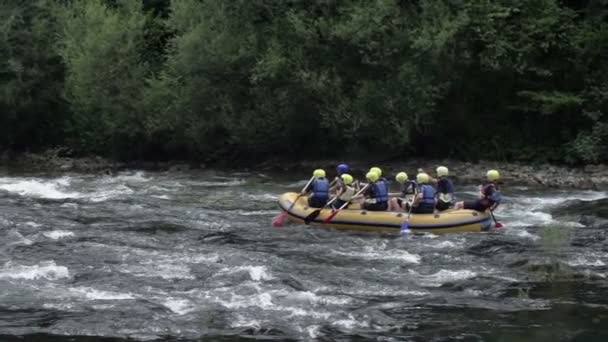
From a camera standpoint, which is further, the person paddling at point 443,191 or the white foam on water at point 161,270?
the person paddling at point 443,191

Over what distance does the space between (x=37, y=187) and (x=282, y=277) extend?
1277cm

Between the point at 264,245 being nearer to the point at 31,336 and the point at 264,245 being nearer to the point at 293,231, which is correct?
the point at 293,231

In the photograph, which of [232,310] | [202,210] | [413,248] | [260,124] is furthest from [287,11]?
[232,310]

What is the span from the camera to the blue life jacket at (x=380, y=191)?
18.7 meters

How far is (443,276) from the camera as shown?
14.1 m

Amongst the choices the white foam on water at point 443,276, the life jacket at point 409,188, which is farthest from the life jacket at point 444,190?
the white foam on water at point 443,276

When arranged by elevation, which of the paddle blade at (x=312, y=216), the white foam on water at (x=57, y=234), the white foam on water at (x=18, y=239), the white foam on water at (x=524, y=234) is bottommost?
the white foam on water at (x=524, y=234)

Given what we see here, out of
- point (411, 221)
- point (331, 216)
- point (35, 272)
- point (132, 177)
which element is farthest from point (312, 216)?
point (132, 177)

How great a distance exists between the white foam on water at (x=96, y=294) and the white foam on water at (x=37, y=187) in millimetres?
10224

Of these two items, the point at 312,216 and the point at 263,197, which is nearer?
Answer: the point at 312,216

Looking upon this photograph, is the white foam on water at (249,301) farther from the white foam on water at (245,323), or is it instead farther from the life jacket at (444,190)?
the life jacket at (444,190)

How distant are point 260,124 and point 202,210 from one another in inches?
299

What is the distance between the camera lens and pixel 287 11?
27141 millimetres

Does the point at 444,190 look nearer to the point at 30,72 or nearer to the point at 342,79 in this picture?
the point at 342,79
